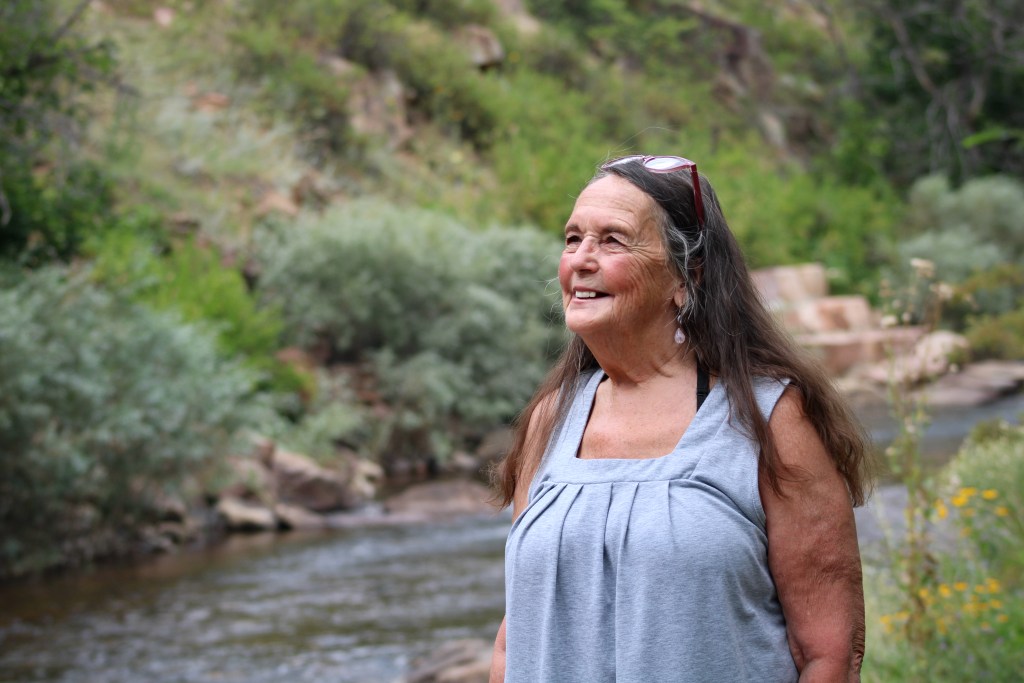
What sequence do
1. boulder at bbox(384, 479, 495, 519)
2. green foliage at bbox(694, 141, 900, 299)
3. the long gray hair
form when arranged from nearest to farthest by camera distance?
1. the long gray hair
2. boulder at bbox(384, 479, 495, 519)
3. green foliage at bbox(694, 141, 900, 299)

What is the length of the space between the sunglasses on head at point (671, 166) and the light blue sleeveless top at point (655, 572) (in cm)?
36

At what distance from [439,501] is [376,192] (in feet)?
35.8

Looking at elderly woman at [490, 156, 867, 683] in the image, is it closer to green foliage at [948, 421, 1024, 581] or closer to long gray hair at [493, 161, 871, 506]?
long gray hair at [493, 161, 871, 506]

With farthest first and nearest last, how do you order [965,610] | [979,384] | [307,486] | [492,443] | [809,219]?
[809,219] < [979,384] < [492,443] < [307,486] < [965,610]

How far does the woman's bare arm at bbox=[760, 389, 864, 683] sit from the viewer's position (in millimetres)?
1968

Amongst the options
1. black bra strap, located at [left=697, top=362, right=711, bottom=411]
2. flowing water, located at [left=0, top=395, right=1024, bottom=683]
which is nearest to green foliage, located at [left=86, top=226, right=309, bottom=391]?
flowing water, located at [left=0, top=395, right=1024, bottom=683]

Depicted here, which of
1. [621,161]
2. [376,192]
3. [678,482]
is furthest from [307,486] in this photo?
[678,482]

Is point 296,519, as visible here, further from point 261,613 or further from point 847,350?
point 847,350

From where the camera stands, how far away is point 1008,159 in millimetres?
32125

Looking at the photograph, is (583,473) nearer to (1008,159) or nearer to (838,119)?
(1008,159)

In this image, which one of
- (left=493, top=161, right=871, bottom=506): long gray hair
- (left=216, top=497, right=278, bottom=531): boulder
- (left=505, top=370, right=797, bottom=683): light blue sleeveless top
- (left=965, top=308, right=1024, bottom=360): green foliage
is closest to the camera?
(left=505, top=370, right=797, bottom=683): light blue sleeveless top

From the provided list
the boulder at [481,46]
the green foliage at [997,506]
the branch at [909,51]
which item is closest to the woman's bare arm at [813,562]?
the green foliage at [997,506]

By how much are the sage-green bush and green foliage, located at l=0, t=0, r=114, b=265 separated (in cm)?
527

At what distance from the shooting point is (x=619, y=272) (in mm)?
2178
